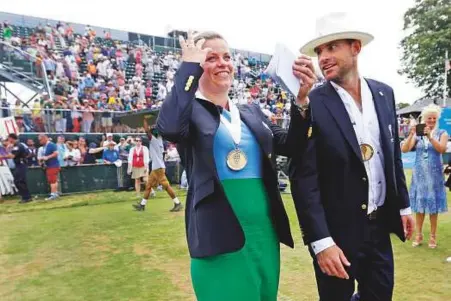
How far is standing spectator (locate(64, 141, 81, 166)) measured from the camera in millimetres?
12870

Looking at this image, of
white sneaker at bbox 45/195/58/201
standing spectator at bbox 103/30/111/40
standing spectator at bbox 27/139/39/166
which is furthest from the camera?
standing spectator at bbox 103/30/111/40

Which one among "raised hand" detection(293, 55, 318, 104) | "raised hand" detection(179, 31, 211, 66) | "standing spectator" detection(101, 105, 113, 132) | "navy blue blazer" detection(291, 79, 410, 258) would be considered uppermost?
"standing spectator" detection(101, 105, 113, 132)

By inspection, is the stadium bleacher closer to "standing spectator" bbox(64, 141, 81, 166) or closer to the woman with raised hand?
"standing spectator" bbox(64, 141, 81, 166)

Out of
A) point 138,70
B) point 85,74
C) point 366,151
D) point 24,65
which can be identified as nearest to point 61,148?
point 24,65

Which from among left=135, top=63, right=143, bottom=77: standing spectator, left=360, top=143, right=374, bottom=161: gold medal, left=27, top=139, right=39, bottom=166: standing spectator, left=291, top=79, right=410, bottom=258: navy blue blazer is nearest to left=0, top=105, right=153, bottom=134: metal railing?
left=27, top=139, right=39, bottom=166: standing spectator

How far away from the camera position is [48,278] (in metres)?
4.85

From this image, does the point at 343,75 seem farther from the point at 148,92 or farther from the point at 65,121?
the point at 148,92

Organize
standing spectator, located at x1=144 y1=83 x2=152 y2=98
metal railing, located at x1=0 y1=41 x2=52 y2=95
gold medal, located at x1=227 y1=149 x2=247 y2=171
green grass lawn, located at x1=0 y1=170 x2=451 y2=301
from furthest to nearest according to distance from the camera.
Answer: standing spectator, located at x1=144 y1=83 x2=152 y2=98, metal railing, located at x1=0 y1=41 x2=52 y2=95, green grass lawn, located at x1=0 y1=170 x2=451 y2=301, gold medal, located at x1=227 y1=149 x2=247 y2=171

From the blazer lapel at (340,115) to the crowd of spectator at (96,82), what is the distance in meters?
12.0

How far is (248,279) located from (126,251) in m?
4.24

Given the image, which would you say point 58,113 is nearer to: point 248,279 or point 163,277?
point 163,277

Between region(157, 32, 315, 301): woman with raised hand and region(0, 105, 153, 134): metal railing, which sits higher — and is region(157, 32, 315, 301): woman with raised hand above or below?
below

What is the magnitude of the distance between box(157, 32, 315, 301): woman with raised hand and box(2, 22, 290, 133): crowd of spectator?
12.0 metres

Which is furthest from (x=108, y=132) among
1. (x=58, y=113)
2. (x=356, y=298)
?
(x=356, y=298)
